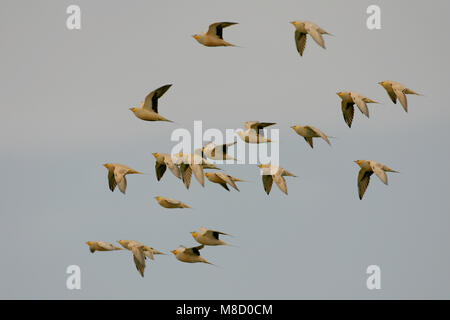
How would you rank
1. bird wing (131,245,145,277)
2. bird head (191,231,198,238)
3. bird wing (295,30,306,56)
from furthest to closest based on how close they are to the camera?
bird wing (295,30,306,56)
bird wing (131,245,145,277)
bird head (191,231,198,238)

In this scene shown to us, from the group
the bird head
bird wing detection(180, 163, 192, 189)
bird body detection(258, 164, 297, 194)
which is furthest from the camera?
bird body detection(258, 164, 297, 194)

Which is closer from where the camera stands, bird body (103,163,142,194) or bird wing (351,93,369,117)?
bird body (103,163,142,194)

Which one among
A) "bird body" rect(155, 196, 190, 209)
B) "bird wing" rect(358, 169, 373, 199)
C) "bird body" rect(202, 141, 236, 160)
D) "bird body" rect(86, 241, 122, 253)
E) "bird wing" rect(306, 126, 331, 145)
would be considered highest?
"bird wing" rect(306, 126, 331, 145)

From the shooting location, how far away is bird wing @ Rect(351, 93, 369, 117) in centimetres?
4216

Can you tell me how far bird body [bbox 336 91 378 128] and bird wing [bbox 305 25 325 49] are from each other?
2361mm

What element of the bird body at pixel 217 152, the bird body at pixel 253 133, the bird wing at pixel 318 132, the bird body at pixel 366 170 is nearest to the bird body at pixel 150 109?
the bird body at pixel 217 152

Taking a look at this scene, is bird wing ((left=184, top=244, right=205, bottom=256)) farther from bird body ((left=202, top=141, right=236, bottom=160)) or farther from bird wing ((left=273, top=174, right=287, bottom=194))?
bird wing ((left=273, top=174, right=287, bottom=194))

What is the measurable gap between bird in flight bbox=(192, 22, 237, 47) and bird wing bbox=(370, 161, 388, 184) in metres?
6.44

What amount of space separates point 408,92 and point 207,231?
825cm

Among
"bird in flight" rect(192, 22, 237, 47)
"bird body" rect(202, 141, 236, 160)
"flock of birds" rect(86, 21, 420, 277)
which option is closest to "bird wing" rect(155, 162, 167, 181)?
"flock of birds" rect(86, 21, 420, 277)

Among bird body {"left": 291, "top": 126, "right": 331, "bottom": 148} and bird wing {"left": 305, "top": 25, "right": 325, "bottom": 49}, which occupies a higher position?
bird wing {"left": 305, "top": 25, "right": 325, "bottom": 49}

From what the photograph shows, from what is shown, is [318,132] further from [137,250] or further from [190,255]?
[137,250]

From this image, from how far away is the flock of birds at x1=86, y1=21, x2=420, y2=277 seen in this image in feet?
137

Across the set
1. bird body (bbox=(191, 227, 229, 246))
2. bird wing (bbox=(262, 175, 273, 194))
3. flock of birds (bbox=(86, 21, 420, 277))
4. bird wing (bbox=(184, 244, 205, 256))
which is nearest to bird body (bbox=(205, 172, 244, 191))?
flock of birds (bbox=(86, 21, 420, 277))
